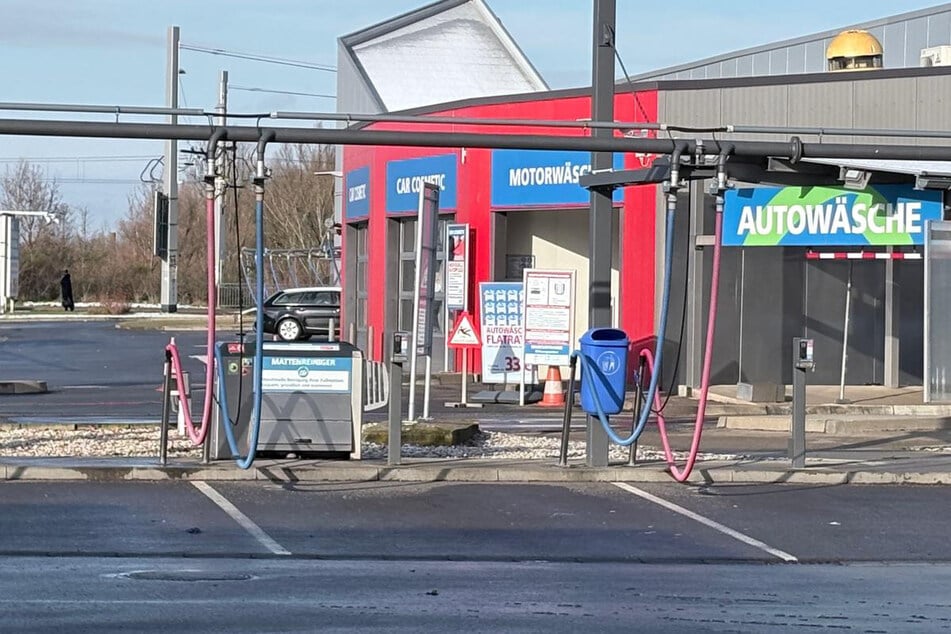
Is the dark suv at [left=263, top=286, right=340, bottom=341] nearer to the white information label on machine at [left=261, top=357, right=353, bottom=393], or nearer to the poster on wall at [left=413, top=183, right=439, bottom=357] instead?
the poster on wall at [left=413, top=183, right=439, bottom=357]

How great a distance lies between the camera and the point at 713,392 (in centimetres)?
2309

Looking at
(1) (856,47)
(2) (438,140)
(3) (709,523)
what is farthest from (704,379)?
(1) (856,47)

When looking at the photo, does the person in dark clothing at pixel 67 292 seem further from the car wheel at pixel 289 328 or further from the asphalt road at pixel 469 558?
the asphalt road at pixel 469 558

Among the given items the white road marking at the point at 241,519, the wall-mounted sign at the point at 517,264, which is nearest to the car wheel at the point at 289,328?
the wall-mounted sign at the point at 517,264

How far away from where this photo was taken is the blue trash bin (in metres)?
13.9

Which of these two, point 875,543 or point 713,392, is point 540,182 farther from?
point 875,543

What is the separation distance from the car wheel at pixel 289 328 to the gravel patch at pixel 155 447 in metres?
26.0

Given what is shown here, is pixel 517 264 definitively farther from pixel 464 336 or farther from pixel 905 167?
A: pixel 905 167

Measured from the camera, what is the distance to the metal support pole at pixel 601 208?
13.9 meters

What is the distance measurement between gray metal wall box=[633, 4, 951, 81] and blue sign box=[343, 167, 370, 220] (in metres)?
7.47

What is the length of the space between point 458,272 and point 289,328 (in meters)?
20.4

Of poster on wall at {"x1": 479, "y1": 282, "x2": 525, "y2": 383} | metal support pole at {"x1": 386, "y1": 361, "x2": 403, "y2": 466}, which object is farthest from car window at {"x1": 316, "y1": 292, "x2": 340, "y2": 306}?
metal support pole at {"x1": 386, "y1": 361, "x2": 403, "y2": 466}

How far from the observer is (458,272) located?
2319cm

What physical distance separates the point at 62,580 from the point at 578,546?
3579 millimetres
